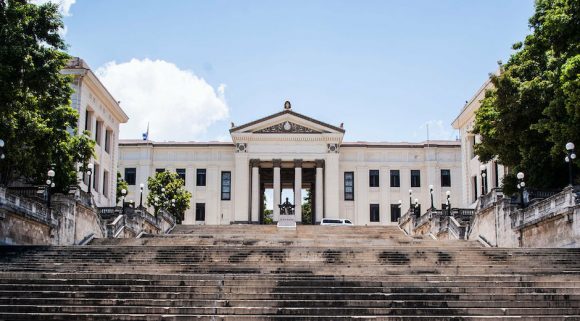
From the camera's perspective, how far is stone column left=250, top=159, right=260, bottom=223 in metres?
66.8

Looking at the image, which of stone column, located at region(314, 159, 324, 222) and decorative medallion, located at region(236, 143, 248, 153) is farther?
decorative medallion, located at region(236, 143, 248, 153)

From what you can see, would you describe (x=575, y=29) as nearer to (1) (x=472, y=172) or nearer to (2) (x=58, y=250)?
(2) (x=58, y=250)

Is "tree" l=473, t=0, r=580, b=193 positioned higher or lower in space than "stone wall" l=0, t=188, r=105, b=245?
higher

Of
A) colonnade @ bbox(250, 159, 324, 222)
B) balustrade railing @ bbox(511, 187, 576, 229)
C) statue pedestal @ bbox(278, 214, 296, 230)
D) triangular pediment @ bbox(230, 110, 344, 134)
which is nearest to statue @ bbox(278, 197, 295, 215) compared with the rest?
statue pedestal @ bbox(278, 214, 296, 230)

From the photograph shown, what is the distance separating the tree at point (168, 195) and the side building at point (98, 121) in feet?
10.3

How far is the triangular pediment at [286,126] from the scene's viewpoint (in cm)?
6681

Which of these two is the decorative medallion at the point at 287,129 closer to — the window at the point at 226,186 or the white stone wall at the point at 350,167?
the white stone wall at the point at 350,167

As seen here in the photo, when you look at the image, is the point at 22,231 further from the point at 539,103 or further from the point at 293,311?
the point at 539,103

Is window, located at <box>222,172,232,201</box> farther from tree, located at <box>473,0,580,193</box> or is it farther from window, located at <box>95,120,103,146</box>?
tree, located at <box>473,0,580,193</box>

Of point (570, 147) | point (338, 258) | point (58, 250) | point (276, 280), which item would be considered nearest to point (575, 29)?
point (570, 147)

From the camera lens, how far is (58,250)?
2380 centimetres

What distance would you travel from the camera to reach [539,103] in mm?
30531

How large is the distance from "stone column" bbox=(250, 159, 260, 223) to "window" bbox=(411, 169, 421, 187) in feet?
49.0

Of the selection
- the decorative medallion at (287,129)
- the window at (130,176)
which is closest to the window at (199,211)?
the window at (130,176)
